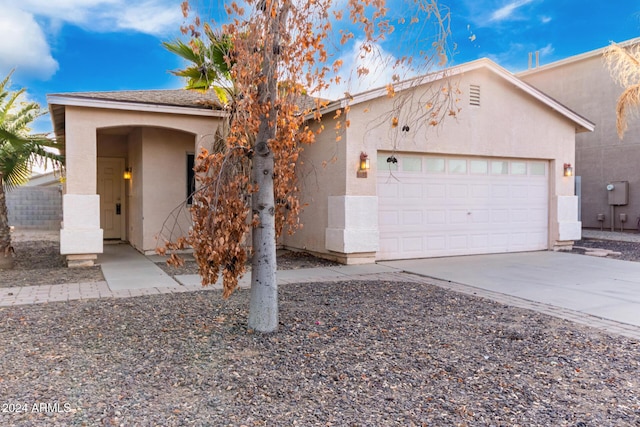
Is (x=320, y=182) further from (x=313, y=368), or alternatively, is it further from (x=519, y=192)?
(x=313, y=368)

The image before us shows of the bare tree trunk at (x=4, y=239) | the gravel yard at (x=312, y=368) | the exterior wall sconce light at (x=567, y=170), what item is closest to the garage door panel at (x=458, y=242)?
the exterior wall sconce light at (x=567, y=170)

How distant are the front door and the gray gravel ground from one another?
27.7 ft

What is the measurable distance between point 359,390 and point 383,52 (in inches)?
127

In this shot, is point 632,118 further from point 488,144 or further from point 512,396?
point 512,396

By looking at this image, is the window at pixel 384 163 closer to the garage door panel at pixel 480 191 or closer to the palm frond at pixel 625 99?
the garage door panel at pixel 480 191

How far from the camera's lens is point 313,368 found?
3.77 meters

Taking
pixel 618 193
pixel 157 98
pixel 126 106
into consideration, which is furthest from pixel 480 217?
pixel 618 193

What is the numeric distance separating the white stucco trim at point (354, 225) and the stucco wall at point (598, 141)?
1239 cm

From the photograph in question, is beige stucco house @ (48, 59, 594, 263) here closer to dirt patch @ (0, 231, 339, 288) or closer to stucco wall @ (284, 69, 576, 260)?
stucco wall @ (284, 69, 576, 260)

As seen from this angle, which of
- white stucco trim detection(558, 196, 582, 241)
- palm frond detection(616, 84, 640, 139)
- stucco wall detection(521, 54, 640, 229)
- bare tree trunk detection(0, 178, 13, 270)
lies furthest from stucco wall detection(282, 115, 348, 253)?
stucco wall detection(521, 54, 640, 229)

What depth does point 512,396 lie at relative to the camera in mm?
3291

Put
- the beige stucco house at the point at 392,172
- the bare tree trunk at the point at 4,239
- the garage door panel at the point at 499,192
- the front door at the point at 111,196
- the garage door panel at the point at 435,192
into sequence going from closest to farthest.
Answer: the bare tree trunk at the point at 4,239 < the beige stucco house at the point at 392,172 < the garage door panel at the point at 435,192 < the garage door panel at the point at 499,192 < the front door at the point at 111,196

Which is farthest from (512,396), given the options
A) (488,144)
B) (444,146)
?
(488,144)

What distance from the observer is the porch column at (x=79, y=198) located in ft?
28.5
